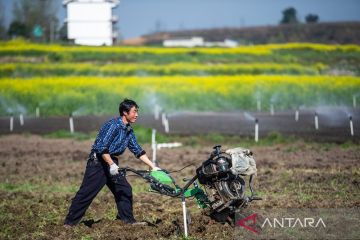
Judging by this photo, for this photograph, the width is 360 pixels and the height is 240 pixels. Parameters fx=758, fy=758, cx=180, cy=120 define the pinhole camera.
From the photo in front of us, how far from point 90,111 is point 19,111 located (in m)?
4.38

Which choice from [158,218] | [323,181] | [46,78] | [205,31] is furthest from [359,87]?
[205,31]

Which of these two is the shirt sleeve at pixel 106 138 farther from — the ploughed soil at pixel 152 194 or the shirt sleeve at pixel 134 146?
the ploughed soil at pixel 152 194

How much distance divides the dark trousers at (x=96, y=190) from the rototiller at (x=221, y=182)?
0.53 m

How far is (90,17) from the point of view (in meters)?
59.3

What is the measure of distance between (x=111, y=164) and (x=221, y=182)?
1.60 meters

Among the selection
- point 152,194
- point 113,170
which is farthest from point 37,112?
point 113,170

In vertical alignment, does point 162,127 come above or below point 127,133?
below

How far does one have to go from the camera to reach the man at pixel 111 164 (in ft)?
36.0

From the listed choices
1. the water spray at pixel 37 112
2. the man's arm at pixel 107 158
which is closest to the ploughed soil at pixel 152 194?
the man's arm at pixel 107 158

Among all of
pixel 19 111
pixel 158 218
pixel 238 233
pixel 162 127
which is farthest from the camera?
pixel 19 111

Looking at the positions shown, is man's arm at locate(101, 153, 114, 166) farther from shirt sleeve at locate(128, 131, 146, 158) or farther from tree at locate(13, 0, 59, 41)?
tree at locate(13, 0, 59, 41)

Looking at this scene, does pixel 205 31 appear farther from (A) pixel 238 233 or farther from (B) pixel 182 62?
(A) pixel 238 233

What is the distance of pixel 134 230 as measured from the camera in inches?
439

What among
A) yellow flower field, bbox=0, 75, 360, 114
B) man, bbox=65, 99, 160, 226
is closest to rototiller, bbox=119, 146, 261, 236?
man, bbox=65, 99, 160, 226
